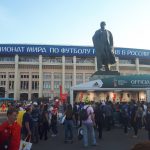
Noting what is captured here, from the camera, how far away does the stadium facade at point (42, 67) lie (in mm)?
84375

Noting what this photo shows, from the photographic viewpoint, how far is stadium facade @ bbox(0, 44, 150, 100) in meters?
84.4

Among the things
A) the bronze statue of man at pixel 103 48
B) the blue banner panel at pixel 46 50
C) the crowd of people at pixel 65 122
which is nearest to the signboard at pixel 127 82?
the bronze statue of man at pixel 103 48

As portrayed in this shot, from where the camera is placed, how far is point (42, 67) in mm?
85812

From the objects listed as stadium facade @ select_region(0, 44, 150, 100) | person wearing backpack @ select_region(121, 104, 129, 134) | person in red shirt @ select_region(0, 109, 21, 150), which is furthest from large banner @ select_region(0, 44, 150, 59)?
person in red shirt @ select_region(0, 109, 21, 150)

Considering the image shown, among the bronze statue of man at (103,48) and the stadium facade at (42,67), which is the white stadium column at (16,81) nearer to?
the stadium facade at (42,67)

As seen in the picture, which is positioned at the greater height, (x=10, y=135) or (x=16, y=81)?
(x=16, y=81)

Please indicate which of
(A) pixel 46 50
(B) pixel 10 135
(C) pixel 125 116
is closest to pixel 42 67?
(A) pixel 46 50

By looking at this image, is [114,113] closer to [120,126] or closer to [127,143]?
[120,126]

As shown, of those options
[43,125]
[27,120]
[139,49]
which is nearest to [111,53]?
[43,125]

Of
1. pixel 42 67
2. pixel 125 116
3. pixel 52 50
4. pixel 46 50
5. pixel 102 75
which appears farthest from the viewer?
pixel 42 67

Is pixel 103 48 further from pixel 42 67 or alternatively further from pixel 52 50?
pixel 42 67

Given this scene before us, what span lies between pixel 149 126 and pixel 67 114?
2961mm

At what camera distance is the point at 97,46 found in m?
24.5

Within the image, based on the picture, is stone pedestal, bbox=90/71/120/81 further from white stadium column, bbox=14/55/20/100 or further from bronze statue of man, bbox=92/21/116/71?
white stadium column, bbox=14/55/20/100
